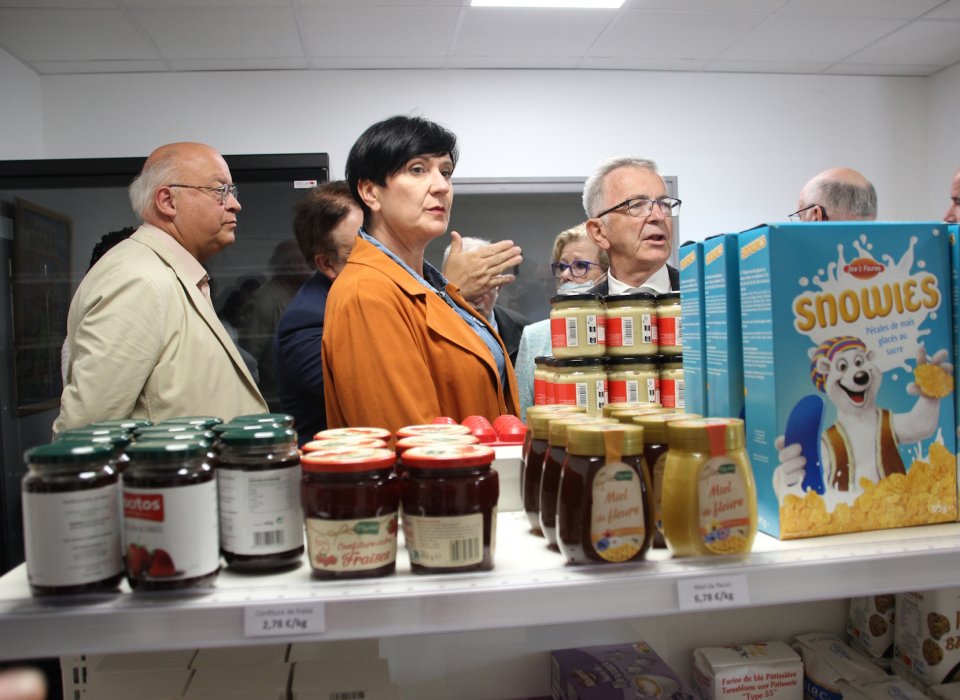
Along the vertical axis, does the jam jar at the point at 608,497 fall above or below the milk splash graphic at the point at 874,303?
below

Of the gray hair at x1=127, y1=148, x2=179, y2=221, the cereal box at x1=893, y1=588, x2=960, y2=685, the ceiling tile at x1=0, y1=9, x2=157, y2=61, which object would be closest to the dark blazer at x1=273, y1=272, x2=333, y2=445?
the gray hair at x1=127, y1=148, x2=179, y2=221

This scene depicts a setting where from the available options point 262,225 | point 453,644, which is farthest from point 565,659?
point 262,225

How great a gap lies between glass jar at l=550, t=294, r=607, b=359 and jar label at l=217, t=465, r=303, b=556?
91cm

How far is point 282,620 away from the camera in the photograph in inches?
33.9

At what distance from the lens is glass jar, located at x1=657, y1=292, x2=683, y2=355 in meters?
1.78

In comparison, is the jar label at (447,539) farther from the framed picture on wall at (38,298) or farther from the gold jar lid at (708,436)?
the framed picture on wall at (38,298)

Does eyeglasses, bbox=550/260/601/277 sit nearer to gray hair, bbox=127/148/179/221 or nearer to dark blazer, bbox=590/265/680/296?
dark blazer, bbox=590/265/680/296

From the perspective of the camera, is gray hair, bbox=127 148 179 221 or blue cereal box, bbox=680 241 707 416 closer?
blue cereal box, bbox=680 241 707 416

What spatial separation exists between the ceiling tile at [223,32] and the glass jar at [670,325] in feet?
9.73

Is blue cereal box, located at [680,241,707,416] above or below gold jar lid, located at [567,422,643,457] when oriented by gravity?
above

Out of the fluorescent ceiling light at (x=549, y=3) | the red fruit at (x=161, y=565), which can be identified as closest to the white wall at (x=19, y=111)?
the fluorescent ceiling light at (x=549, y=3)

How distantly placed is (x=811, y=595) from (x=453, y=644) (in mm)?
661

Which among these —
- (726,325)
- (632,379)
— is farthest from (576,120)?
(726,325)

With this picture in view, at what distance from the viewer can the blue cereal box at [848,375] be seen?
104 cm
